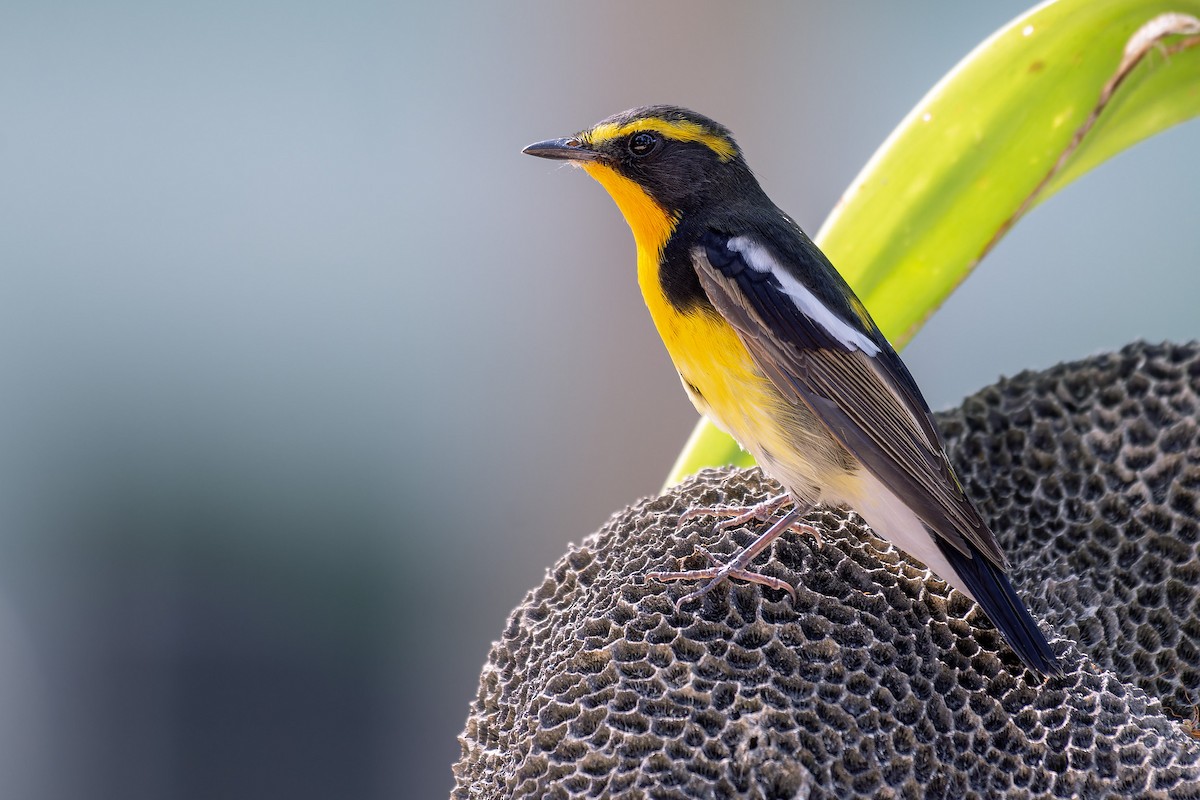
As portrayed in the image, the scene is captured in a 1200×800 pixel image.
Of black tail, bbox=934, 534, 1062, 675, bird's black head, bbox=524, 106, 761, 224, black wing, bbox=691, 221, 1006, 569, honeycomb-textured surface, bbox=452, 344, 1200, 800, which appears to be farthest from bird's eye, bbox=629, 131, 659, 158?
black tail, bbox=934, 534, 1062, 675

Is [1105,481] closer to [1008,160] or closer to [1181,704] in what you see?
[1181,704]

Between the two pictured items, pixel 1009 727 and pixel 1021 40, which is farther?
pixel 1021 40

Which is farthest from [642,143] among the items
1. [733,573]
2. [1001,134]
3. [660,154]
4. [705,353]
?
[733,573]

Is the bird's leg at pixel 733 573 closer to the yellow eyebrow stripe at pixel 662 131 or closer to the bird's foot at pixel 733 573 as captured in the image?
the bird's foot at pixel 733 573

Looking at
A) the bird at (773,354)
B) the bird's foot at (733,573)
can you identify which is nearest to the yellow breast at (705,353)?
the bird at (773,354)

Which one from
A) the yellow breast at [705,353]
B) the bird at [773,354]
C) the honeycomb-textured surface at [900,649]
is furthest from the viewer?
the yellow breast at [705,353]

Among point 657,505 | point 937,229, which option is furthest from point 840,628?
point 937,229

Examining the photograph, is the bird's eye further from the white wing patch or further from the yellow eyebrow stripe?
the white wing patch
